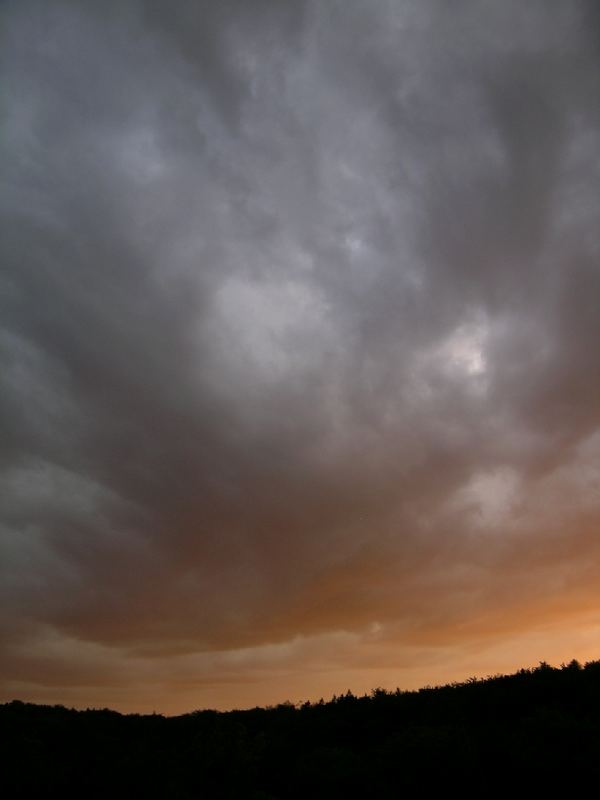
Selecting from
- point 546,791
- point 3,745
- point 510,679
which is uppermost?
point 510,679

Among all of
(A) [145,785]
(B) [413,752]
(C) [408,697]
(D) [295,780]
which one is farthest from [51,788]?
(C) [408,697]

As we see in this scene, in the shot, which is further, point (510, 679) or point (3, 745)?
point (510, 679)

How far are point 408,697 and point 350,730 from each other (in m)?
7.19

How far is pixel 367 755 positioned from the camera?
93.0ft

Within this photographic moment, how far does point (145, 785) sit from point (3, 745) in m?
10.4

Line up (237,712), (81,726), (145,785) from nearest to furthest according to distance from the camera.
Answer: (145,785), (81,726), (237,712)

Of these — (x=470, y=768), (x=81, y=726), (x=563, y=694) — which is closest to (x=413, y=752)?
(x=470, y=768)

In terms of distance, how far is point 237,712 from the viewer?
55.8 m

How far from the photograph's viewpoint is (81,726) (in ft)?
143

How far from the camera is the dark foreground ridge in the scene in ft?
71.1

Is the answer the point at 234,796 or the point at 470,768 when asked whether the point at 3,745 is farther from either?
the point at 470,768

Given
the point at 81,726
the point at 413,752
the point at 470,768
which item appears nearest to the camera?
the point at 470,768

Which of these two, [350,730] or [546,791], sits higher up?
[350,730]

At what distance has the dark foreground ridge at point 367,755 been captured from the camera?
2166 centimetres
